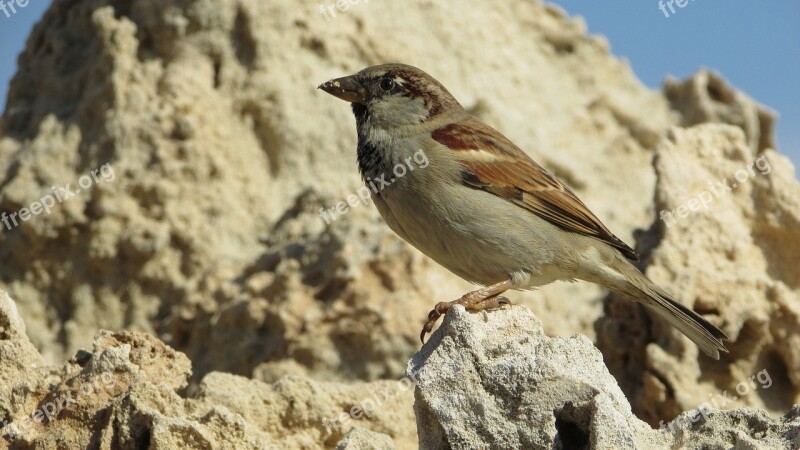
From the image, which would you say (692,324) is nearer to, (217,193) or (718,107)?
(217,193)

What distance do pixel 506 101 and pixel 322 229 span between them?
230 cm

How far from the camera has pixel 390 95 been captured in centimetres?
532

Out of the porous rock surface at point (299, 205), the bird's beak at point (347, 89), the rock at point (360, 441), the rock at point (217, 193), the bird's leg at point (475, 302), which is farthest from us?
the rock at point (217, 193)

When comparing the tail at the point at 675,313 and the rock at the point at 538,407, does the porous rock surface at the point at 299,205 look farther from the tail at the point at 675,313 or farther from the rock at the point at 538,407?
the rock at the point at 538,407

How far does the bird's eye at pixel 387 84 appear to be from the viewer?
17.5 feet

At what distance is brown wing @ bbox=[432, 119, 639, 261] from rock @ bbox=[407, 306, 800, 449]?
1.93 meters

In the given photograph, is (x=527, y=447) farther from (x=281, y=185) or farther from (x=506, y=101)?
(x=506, y=101)

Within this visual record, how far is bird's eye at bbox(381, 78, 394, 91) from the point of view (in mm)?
5336

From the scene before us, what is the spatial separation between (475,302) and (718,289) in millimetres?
1529

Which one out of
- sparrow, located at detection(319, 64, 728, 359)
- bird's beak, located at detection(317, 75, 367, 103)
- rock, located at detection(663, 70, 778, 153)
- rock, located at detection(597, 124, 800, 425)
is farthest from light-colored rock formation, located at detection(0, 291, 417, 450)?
rock, located at detection(663, 70, 778, 153)

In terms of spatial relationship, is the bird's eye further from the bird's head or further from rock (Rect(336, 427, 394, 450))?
rock (Rect(336, 427, 394, 450))

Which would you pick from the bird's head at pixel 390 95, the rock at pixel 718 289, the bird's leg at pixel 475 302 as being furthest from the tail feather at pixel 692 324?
the bird's head at pixel 390 95

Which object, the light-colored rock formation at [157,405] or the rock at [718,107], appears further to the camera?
the rock at [718,107]

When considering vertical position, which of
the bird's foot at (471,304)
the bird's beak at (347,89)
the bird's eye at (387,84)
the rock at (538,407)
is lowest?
the rock at (538,407)
